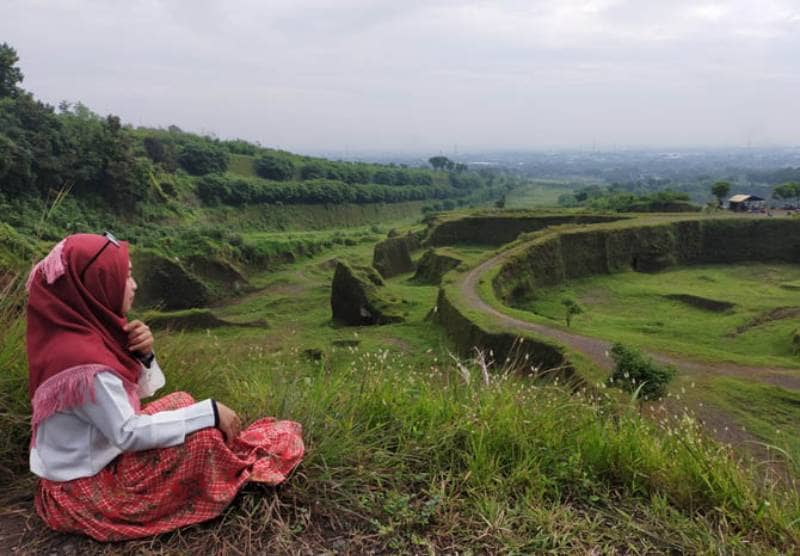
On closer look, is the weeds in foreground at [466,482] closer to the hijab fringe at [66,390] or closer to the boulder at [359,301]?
the hijab fringe at [66,390]

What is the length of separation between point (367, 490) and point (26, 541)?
169 centimetres

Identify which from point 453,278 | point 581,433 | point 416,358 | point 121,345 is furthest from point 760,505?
point 453,278

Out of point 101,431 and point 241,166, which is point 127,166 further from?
point 101,431

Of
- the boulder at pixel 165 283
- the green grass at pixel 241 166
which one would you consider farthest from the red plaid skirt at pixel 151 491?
the green grass at pixel 241 166

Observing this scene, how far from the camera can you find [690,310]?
88.1 feet

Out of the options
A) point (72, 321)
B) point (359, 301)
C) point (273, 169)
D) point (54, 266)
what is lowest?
point (359, 301)

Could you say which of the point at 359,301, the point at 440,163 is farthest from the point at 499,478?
the point at 440,163

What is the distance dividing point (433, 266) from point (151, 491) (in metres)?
34.0

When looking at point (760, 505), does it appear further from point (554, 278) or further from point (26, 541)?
point (554, 278)

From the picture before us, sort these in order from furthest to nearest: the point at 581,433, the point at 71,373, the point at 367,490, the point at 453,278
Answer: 1. the point at 453,278
2. the point at 581,433
3. the point at 367,490
4. the point at 71,373

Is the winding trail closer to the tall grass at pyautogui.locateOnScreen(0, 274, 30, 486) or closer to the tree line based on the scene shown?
the tall grass at pyautogui.locateOnScreen(0, 274, 30, 486)

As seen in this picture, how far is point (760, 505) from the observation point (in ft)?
9.48

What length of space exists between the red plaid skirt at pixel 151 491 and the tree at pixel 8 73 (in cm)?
5644

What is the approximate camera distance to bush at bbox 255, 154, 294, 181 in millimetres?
72500
